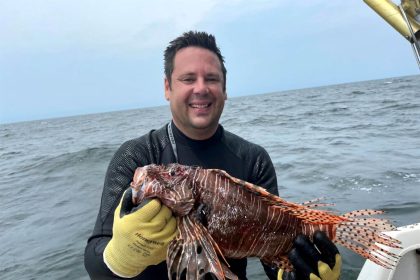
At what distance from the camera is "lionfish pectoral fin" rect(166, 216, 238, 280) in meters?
2.64

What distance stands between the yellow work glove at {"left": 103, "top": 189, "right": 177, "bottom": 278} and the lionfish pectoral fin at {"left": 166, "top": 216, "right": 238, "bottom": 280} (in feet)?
0.38

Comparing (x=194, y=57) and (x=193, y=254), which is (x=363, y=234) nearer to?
(x=193, y=254)

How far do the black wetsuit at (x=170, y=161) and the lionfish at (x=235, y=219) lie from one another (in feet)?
2.60

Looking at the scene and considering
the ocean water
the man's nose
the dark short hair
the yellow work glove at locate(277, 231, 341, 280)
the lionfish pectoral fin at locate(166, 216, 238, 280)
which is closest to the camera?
the lionfish pectoral fin at locate(166, 216, 238, 280)

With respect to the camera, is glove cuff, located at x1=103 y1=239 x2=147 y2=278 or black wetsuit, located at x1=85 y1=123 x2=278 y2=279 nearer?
glove cuff, located at x1=103 y1=239 x2=147 y2=278

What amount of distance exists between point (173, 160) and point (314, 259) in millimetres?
1767

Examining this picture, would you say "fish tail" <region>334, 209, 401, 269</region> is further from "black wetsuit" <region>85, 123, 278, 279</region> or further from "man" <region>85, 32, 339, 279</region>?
"black wetsuit" <region>85, 123, 278, 279</region>

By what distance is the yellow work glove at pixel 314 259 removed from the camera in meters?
3.05

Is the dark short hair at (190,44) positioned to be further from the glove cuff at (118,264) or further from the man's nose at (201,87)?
the glove cuff at (118,264)

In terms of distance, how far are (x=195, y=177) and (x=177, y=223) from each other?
0.38 m

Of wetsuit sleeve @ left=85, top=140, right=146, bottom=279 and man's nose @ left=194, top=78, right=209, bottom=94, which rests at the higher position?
man's nose @ left=194, top=78, right=209, bottom=94

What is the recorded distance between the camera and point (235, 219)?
9.65 feet

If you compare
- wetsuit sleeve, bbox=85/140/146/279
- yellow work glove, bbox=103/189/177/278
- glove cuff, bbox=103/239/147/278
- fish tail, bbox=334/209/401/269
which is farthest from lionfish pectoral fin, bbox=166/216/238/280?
fish tail, bbox=334/209/401/269

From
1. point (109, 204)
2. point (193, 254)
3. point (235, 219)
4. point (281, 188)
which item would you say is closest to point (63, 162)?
point (281, 188)
